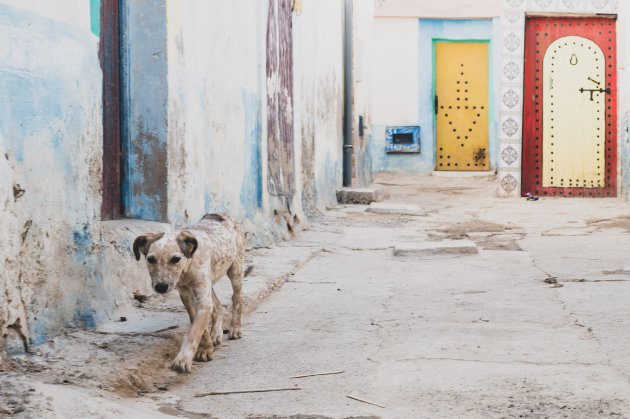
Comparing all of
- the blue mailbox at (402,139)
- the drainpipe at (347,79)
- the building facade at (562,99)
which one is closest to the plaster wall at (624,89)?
the building facade at (562,99)

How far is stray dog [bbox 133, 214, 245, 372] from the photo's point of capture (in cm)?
337

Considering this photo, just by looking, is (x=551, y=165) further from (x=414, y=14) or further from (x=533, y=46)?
(x=414, y=14)

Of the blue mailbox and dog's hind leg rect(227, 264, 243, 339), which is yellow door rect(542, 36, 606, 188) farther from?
dog's hind leg rect(227, 264, 243, 339)

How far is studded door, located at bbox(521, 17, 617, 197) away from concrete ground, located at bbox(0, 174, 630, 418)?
590 cm

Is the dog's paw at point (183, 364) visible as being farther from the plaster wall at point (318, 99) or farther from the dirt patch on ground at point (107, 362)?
the plaster wall at point (318, 99)

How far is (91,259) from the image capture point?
3.87 metres

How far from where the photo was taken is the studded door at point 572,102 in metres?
12.4

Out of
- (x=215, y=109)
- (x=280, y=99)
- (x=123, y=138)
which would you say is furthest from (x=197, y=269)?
(x=280, y=99)

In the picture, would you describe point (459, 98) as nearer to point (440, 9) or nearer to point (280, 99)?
point (440, 9)

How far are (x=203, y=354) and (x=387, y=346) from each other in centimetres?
77

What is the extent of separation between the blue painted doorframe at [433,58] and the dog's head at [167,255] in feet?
43.7

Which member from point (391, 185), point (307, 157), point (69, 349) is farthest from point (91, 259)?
point (391, 185)

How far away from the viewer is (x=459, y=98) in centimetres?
1662

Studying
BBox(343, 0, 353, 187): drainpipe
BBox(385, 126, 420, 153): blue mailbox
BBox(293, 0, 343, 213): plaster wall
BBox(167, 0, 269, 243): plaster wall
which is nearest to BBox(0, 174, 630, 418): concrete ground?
BBox(167, 0, 269, 243): plaster wall
